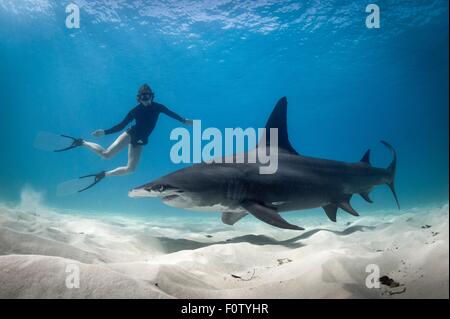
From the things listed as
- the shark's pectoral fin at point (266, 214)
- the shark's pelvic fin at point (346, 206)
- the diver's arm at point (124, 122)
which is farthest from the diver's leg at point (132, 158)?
the shark's pelvic fin at point (346, 206)

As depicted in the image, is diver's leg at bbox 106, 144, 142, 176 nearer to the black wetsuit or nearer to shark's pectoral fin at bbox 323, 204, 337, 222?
the black wetsuit

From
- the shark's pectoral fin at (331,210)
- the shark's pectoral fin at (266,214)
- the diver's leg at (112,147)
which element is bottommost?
the shark's pectoral fin at (266,214)

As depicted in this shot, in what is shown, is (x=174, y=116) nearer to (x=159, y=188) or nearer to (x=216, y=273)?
(x=159, y=188)

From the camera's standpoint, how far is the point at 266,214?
14.7 ft

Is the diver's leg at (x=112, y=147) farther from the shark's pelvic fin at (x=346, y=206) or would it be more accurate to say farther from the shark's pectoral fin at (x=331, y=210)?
the shark's pelvic fin at (x=346, y=206)

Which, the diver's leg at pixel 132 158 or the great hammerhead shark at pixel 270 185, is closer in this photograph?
the great hammerhead shark at pixel 270 185

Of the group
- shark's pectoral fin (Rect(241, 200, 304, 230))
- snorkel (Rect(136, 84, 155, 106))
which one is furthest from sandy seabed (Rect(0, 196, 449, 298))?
snorkel (Rect(136, 84, 155, 106))

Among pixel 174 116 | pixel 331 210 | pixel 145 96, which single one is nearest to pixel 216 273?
pixel 331 210

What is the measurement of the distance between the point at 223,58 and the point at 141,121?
95.0 ft

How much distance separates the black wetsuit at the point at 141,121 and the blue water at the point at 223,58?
20.3ft

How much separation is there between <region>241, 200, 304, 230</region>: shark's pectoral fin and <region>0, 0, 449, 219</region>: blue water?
191cm

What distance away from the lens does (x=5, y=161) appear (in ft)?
370

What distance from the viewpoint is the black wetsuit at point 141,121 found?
362 inches
